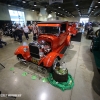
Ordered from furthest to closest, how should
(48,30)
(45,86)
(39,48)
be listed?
(48,30), (39,48), (45,86)

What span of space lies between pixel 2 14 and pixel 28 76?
12293 mm

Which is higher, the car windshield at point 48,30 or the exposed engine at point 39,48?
the car windshield at point 48,30

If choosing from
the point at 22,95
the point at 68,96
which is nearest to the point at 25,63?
the point at 22,95

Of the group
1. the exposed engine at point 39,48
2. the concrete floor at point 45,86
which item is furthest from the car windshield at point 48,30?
the concrete floor at point 45,86

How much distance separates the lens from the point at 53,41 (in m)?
3.11

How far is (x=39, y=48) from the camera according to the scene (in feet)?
9.18

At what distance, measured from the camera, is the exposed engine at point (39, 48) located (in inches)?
108

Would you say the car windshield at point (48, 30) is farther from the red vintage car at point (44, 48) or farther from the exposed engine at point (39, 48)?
the exposed engine at point (39, 48)

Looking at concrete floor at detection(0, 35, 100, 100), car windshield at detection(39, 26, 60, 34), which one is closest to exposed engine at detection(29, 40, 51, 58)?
car windshield at detection(39, 26, 60, 34)

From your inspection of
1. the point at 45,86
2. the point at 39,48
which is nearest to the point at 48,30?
the point at 39,48

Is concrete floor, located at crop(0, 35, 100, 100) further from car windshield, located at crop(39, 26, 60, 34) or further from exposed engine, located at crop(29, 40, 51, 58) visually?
car windshield, located at crop(39, 26, 60, 34)

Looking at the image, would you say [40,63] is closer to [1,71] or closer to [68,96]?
[68,96]

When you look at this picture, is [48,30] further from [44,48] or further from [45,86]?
[45,86]

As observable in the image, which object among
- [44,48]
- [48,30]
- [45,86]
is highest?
[48,30]
